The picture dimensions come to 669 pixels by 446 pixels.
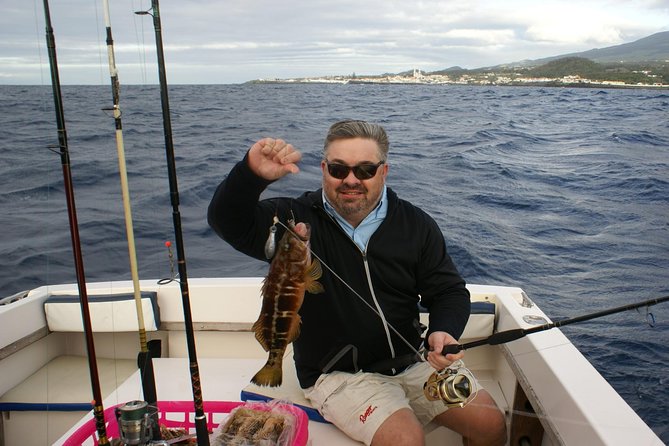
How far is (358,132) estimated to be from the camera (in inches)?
107

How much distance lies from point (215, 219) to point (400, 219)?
0.94m

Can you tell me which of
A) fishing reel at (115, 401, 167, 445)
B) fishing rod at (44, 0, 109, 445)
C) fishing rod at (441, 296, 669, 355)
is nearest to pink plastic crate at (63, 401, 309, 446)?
fishing rod at (44, 0, 109, 445)

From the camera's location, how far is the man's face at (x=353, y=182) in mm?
2701

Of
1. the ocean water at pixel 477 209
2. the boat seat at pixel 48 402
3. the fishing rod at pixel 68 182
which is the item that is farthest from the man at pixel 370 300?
the boat seat at pixel 48 402

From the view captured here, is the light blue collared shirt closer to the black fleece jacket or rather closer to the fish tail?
the black fleece jacket

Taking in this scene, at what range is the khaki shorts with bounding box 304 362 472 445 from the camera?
267 cm

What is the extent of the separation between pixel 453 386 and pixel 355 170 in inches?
40.9

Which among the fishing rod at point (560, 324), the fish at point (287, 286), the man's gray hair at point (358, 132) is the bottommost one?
the fishing rod at point (560, 324)

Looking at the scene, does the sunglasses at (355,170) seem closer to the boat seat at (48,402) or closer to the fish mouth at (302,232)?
the fish mouth at (302,232)

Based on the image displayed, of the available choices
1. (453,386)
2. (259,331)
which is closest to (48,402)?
(259,331)

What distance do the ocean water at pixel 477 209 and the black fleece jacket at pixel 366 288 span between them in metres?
1.20

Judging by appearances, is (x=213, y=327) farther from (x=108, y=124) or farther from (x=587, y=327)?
(x=108, y=124)

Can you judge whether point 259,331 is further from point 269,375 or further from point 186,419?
point 186,419

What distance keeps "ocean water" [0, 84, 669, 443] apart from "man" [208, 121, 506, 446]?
120cm
